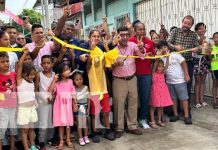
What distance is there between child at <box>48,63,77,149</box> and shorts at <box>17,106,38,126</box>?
357 millimetres

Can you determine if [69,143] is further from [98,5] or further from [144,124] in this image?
[98,5]

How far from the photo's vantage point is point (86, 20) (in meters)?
19.1

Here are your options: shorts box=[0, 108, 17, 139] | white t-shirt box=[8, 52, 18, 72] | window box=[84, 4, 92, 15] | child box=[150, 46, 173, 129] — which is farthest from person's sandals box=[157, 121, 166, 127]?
window box=[84, 4, 92, 15]

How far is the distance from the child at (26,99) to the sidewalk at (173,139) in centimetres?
77

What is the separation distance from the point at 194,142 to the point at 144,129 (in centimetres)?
95

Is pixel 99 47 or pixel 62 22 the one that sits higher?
pixel 62 22

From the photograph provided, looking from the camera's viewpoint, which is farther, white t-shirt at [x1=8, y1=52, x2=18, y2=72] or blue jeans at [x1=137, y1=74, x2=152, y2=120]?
blue jeans at [x1=137, y1=74, x2=152, y2=120]

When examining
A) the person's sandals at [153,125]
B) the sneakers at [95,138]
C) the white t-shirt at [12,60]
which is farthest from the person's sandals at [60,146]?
the person's sandals at [153,125]

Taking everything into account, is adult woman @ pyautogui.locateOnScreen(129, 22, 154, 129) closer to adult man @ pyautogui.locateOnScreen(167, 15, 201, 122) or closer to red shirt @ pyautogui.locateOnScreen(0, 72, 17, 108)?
adult man @ pyautogui.locateOnScreen(167, 15, 201, 122)

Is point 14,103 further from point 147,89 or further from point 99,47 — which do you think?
point 147,89

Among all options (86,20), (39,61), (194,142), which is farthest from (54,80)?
(86,20)

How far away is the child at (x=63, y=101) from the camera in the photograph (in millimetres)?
4312

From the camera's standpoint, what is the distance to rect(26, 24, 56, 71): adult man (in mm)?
4273

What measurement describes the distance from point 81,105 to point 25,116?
33.5 inches
